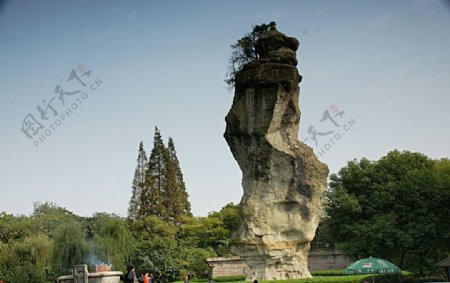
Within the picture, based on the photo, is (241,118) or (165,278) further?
(165,278)

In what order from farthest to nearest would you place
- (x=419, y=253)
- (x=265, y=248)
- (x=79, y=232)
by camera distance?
(x=79, y=232), (x=419, y=253), (x=265, y=248)

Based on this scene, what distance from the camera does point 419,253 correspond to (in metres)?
28.6

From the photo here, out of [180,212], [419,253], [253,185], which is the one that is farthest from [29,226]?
[419,253]

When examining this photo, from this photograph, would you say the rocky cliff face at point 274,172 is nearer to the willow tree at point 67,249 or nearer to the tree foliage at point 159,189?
the willow tree at point 67,249

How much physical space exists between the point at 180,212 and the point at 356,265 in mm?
36863

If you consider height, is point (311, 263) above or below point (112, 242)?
below

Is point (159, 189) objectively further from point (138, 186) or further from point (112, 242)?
point (112, 242)

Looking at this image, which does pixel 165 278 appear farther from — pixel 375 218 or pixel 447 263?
pixel 447 263

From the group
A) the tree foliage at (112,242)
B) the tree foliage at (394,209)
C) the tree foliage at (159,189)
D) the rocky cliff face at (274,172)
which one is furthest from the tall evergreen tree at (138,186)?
the rocky cliff face at (274,172)

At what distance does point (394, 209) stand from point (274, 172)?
1091 centimetres

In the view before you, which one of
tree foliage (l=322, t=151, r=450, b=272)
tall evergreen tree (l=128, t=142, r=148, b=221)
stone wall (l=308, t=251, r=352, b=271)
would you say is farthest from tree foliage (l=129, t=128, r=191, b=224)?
tree foliage (l=322, t=151, r=450, b=272)

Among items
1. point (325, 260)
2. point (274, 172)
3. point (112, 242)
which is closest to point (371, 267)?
point (274, 172)

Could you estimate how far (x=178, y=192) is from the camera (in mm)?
55750

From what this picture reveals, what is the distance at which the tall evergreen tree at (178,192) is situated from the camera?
5441cm
